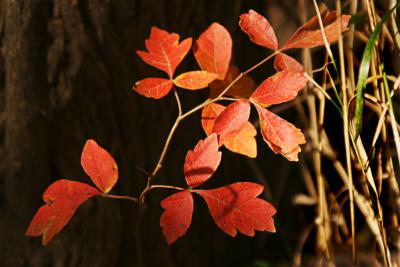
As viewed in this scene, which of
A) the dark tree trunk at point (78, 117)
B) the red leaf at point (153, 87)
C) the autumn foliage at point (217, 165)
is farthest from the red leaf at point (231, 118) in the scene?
the dark tree trunk at point (78, 117)

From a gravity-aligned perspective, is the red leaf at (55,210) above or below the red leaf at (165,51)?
below

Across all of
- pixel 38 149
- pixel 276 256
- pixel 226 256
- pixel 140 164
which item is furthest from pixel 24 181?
pixel 276 256

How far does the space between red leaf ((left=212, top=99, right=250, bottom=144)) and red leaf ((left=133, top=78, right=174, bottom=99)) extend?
10 cm

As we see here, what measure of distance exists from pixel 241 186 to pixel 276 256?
2.80ft

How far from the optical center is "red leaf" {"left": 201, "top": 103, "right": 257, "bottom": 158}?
2.68ft

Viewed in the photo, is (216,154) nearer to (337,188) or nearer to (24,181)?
(24,181)

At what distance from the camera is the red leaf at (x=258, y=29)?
792mm

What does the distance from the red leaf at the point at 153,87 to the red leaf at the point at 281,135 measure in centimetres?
15

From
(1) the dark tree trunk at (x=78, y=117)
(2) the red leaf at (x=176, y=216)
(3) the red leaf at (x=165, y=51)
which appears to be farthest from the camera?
(1) the dark tree trunk at (x=78, y=117)

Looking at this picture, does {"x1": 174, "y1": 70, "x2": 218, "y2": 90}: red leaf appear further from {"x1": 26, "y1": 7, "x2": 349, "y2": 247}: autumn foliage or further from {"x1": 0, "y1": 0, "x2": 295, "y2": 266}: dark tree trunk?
{"x1": 0, "y1": 0, "x2": 295, "y2": 266}: dark tree trunk

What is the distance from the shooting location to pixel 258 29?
799 mm

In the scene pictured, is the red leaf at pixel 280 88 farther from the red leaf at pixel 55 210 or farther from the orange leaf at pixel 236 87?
the red leaf at pixel 55 210

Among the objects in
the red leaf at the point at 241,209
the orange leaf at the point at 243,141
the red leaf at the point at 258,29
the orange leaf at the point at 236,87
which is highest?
the red leaf at the point at 258,29

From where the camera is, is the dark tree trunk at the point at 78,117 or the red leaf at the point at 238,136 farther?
the dark tree trunk at the point at 78,117
